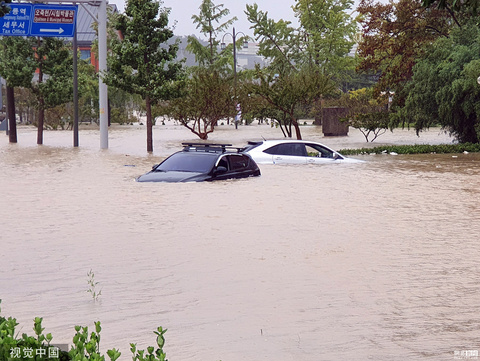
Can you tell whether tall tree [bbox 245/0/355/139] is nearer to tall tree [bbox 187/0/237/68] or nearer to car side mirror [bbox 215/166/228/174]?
tall tree [bbox 187/0/237/68]

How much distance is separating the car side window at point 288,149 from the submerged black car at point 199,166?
9.82 feet

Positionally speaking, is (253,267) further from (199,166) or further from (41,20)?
(41,20)

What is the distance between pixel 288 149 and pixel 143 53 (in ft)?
47.4

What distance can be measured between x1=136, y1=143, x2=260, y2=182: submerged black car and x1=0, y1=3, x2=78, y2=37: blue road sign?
19610mm

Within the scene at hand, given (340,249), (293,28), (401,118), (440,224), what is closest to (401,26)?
(401,118)

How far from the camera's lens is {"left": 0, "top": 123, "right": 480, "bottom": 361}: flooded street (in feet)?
23.4

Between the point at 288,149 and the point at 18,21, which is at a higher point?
the point at 18,21

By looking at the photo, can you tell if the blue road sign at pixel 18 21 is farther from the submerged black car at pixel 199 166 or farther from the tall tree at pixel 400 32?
the submerged black car at pixel 199 166

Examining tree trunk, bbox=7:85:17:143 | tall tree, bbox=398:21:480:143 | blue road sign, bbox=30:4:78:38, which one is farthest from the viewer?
→ tree trunk, bbox=7:85:17:143

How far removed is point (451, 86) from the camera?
36594mm

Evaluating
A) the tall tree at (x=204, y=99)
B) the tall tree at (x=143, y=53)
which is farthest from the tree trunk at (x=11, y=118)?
the tall tree at (x=143, y=53)

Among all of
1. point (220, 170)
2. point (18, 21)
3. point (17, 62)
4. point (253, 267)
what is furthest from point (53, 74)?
point (253, 267)

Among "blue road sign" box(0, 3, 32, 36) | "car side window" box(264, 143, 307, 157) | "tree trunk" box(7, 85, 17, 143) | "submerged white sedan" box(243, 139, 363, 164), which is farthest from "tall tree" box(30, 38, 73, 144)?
"car side window" box(264, 143, 307, 157)

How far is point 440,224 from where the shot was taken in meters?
14.8
